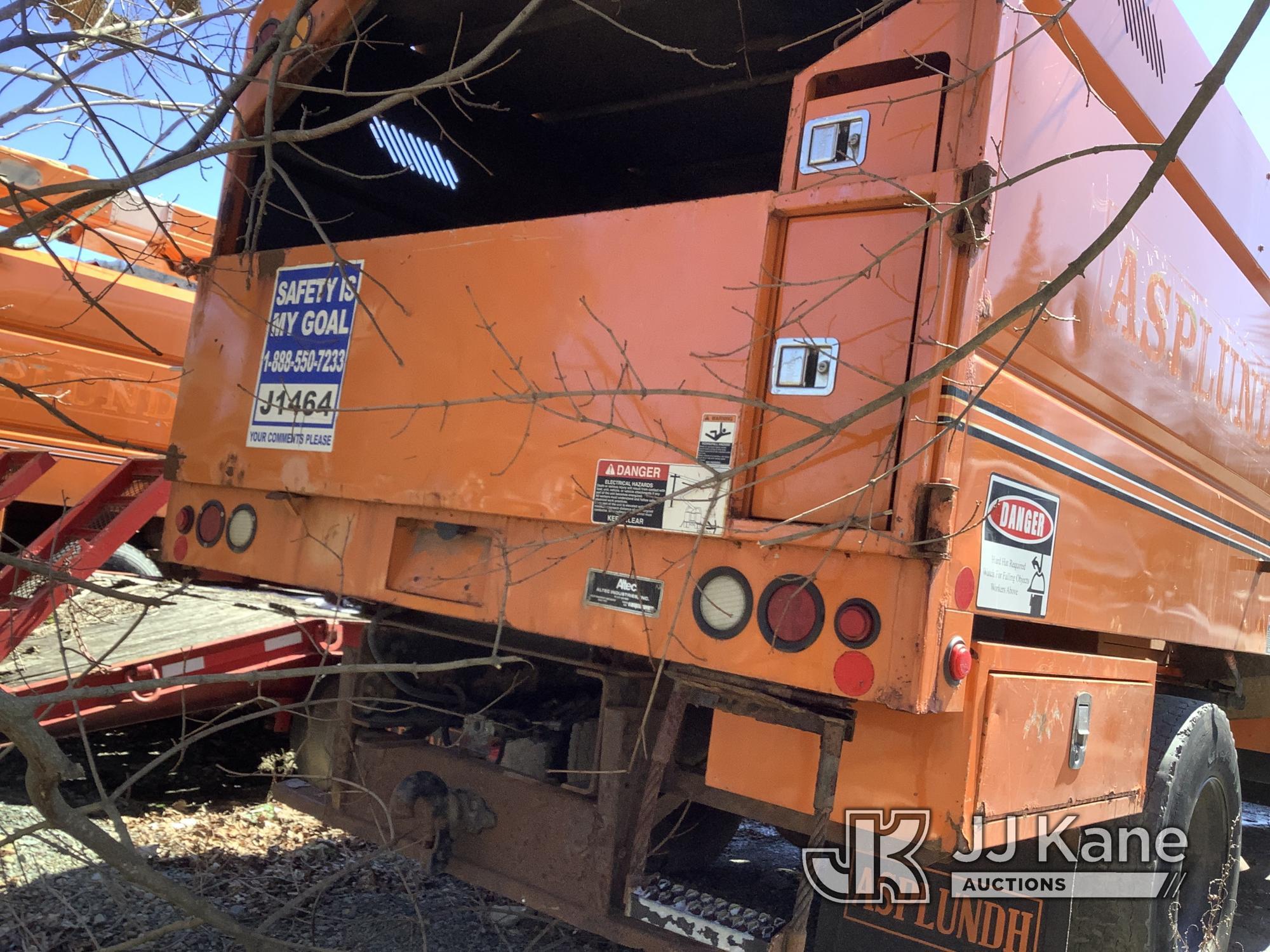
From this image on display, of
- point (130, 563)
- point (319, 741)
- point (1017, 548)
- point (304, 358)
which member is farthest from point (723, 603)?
point (130, 563)

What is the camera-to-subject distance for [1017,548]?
247cm

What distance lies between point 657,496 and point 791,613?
17.3 inches

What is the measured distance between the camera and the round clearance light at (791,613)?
2.23 metres

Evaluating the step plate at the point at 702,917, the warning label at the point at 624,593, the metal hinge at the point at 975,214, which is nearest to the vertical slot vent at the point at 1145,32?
the metal hinge at the point at 975,214

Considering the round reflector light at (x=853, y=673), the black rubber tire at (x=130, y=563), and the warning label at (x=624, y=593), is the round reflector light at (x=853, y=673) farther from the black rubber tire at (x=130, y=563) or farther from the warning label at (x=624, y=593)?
the black rubber tire at (x=130, y=563)

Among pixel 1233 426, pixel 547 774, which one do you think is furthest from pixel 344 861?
pixel 1233 426

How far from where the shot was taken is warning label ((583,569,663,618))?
97.8 inches

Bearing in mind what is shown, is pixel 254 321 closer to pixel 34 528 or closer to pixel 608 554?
pixel 608 554

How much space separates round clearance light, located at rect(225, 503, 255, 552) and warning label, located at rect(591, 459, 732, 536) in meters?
1.40

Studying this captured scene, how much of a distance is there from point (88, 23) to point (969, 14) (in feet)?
12.4

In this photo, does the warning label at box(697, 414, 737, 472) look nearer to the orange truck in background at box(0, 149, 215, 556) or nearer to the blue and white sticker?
the blue and white sticker

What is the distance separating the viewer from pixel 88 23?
14.3 feet

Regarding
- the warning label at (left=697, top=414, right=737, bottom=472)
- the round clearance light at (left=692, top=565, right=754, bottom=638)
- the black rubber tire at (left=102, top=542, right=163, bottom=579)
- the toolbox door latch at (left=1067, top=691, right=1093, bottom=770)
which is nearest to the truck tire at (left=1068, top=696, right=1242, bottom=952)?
the toolbox door latch at (left=1067, top=691, right=1093, bottom=770)

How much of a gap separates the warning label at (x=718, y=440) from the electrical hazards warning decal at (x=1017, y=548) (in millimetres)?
599
